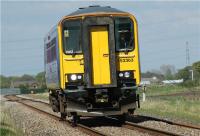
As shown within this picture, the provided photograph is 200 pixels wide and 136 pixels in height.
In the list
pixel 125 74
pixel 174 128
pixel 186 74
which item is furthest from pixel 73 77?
pixel 186 74

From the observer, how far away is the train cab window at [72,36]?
56.6 feet

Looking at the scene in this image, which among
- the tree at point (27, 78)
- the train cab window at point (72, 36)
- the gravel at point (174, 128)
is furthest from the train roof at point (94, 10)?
the tree at point (27, 78)

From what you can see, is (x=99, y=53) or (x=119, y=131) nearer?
(x=119, y=131)

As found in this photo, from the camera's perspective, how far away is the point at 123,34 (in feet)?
57.1

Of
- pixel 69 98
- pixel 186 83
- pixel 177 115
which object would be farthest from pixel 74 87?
pixel 186 83

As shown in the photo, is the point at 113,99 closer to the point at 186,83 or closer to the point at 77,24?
the point at 77,24

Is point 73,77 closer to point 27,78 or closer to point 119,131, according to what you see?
point 119,131

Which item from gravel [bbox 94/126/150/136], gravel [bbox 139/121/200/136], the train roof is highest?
the train roof

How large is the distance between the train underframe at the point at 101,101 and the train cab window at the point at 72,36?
51.8 inches

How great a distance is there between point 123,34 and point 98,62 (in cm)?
134

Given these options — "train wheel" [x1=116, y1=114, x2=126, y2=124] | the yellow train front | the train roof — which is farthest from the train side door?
"train wheel" [x1=116, y1=114, x2=126, y2=124]

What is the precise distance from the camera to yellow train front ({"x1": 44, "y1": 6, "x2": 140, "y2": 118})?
662 inches

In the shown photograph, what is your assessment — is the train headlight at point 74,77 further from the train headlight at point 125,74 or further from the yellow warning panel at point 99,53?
the train headlight at point 125,74

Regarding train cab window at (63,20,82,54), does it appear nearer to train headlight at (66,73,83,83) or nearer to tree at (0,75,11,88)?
train headlight at (66,73,83,83)
